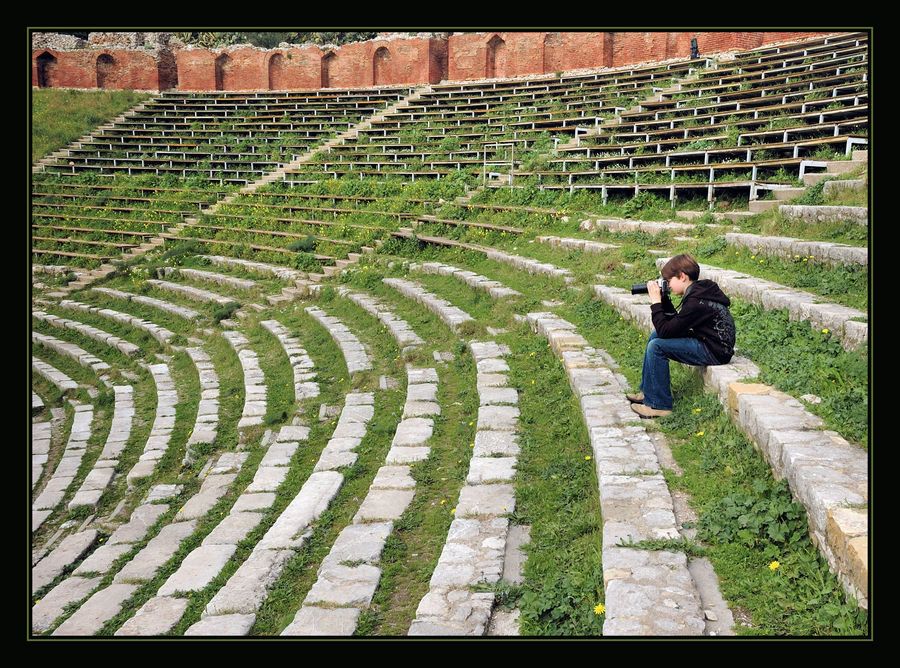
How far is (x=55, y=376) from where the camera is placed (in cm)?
1045

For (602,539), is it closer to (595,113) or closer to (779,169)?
(779,169)

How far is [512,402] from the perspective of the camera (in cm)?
580

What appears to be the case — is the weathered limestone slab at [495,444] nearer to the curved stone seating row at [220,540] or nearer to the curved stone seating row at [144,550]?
the curved stone seating row at [220,540]

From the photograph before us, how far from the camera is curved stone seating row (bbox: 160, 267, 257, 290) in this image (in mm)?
13352

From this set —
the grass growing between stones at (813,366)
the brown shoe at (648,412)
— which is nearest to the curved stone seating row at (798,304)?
the grass growing between stones at (813,366)

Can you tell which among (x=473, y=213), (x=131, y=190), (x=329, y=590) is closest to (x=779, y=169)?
(x=473, y=213)

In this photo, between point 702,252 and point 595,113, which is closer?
point 702,252

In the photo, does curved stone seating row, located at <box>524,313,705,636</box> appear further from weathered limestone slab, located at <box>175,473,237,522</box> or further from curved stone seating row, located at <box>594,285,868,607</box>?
weathered limestone slab, located at <box>175,473,237,522</box>

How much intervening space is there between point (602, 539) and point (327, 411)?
13.8 feet

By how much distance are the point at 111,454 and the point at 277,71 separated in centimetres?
2672

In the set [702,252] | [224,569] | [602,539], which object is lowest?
[224,569]

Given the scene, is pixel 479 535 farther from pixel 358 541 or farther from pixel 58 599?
pixel 58 599

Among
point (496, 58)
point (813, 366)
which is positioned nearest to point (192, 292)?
point (813, 366)

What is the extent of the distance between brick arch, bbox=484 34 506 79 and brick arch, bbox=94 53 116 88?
57.6 ft
